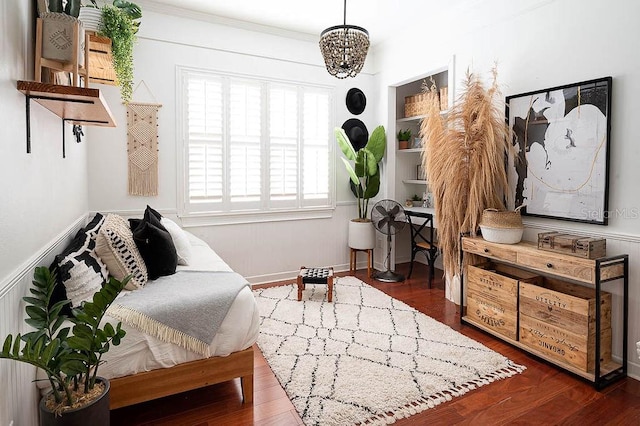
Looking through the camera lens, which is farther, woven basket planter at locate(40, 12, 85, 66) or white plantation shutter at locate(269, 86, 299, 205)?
white plantation shutter at locate(269, 86, 299, 205)

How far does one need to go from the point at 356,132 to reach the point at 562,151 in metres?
2.58

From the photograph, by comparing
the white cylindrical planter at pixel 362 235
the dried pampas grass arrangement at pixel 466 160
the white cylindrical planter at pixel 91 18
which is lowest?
the white cylindrical planter at pixel 362 235

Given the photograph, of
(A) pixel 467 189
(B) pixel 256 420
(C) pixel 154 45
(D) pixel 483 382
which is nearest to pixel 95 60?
(C) pixel 154 45

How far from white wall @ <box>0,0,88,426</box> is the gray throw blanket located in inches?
18.0

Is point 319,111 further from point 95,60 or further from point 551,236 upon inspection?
point 551,236

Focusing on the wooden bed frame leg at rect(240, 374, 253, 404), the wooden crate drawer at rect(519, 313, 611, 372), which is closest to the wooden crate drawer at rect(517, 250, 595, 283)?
the wooden crate drawer at rect(519, 313, 611, 372)

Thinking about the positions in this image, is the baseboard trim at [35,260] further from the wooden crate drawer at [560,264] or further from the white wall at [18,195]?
the wooden crate drawer at [560,264]

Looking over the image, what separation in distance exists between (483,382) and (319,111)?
3.48 metres

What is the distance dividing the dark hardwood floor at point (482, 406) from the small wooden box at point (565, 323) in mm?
155

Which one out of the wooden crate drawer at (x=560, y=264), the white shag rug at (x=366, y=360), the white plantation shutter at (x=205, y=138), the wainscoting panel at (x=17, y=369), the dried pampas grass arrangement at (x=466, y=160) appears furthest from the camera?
the white plantation shutter at (x=205, y=138)

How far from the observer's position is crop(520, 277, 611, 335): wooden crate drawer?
2381mm

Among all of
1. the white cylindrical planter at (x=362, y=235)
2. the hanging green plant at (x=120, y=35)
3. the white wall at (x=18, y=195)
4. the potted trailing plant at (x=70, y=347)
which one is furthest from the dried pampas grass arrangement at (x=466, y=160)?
the white wall at (x=18, y=195)

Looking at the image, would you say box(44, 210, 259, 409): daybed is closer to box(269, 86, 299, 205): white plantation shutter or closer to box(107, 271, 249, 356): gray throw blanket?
box(107, 271, 249, 356): gray throw blanket

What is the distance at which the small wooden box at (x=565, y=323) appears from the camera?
7.83ft
